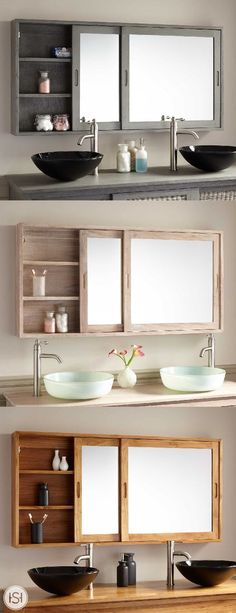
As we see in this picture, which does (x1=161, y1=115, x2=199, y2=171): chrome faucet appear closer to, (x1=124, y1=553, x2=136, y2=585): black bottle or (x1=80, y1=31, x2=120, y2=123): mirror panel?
(x1=80, y1=31, x2=120, y2=123): mirror panel

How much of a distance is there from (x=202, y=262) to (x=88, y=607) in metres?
0.88

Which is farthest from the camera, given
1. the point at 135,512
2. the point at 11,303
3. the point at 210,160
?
the point at 210,160

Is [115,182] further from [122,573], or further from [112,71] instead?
[122,573]

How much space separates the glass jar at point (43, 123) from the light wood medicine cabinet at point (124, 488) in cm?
99

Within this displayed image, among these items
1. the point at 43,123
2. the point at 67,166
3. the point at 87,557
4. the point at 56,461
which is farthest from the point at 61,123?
the point at 87,557

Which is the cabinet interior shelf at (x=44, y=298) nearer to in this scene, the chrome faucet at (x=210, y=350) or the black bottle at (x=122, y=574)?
the chrome faucet at (x=210, y=350)

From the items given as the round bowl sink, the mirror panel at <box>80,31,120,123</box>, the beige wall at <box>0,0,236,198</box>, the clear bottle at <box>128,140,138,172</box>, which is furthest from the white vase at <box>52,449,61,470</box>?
the mirror panel at <box>80,31,120,123</box>

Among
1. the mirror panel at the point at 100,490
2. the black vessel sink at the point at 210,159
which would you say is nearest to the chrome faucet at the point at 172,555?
the mirror panel at the point at 100,490

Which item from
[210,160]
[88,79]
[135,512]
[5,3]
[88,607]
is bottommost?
[88,607]

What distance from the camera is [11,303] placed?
184cm

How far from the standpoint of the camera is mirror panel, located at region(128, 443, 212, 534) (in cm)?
239

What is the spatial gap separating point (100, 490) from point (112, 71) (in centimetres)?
118

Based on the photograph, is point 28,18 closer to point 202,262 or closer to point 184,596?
point 202,262

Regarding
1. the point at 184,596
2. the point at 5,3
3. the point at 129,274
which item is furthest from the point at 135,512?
the point at 5,3
